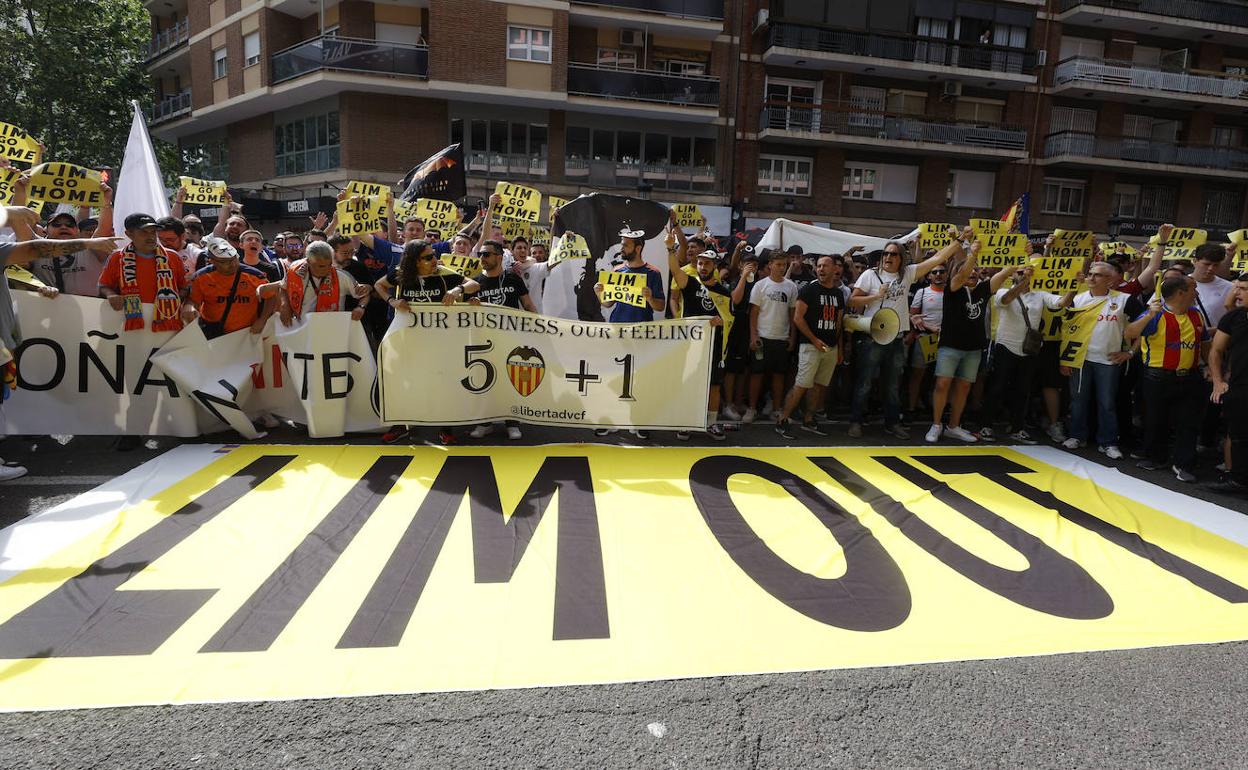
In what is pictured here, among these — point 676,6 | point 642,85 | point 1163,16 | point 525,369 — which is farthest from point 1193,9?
point 525,369

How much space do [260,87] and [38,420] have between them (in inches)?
993

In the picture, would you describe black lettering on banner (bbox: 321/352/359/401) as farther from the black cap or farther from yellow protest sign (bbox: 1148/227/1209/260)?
yellow protest sign (bbox: 1148/227/1209/260)

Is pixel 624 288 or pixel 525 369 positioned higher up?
pixel 624 288

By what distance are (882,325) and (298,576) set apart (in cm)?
595

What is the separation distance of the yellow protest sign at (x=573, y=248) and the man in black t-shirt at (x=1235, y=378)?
19.2ft

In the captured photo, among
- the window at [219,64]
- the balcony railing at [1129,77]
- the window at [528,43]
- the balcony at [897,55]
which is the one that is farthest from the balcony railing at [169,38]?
the balcony railing at [1129,77]

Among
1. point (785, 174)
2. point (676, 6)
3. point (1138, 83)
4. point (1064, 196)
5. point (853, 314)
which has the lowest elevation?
point (853, 314)

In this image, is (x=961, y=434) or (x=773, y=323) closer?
(x=961, y=434)

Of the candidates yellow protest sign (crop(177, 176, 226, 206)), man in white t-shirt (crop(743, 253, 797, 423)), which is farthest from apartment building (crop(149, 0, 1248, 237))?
man in white t-shirt (crop(743, 253, 797, 423))

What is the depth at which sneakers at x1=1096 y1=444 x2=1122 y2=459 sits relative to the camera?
687 cm

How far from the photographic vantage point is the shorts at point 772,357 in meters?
7.68

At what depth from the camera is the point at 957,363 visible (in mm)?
7344

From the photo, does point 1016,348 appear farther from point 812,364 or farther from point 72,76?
point 72,76

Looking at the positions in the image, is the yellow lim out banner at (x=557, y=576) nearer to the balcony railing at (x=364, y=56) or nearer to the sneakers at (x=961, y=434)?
the sneakers at (x=961, y=434)
